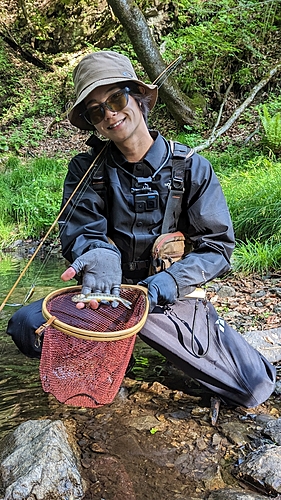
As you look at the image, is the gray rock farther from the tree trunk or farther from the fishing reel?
the tree trunk

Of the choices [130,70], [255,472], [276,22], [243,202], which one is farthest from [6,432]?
[276,22]

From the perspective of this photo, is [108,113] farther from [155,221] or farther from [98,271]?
[98,271]

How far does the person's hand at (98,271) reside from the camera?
87.1 inches

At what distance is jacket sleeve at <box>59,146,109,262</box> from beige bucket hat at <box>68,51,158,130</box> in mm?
314

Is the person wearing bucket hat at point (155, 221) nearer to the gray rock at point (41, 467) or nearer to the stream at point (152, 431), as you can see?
the stream at point (152, 431)

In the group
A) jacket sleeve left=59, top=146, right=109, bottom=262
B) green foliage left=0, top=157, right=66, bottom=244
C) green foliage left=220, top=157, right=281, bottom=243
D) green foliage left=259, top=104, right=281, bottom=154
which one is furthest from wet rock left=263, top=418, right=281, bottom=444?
green foliage left=259, top=104, right=281, bottom=154

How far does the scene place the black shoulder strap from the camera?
2.63m

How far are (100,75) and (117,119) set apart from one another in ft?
0.80

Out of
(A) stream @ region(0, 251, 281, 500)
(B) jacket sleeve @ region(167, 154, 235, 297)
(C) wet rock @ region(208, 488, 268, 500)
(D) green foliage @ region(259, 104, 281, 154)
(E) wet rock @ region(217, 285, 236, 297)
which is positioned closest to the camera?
(C) wet rock @ region(208, 488, 268, 500)

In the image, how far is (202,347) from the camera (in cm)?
261

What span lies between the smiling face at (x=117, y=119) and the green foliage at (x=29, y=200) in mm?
5789

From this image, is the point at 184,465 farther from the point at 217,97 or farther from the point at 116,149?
the point at 217,97

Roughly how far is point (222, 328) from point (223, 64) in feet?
35.6

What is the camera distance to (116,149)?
2.72 metres
